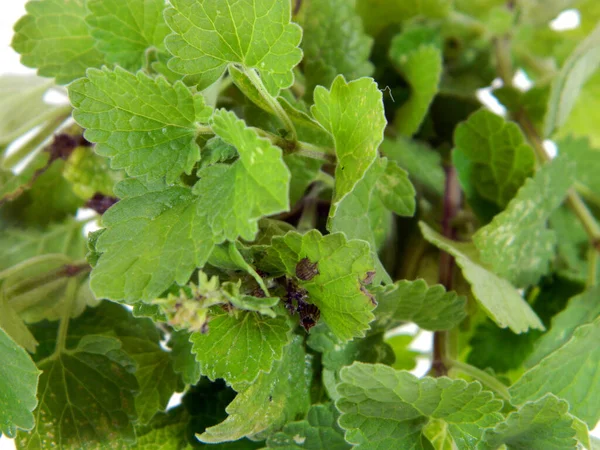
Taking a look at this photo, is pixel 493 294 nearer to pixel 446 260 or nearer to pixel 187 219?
pixel 446 260

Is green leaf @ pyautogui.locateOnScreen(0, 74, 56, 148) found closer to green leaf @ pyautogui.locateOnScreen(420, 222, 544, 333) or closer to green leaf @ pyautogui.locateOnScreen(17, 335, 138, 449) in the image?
green leaf @ pyautogui.locateOnScreen(17, 335, 138, 449)

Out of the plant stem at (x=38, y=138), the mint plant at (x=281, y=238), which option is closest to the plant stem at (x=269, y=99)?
the mint plant at (x=281, y=238)

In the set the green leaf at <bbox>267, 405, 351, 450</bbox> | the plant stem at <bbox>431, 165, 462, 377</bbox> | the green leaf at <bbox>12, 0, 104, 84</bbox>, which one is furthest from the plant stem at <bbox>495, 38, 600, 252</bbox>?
the green leaf at <bbox>12, 0, 104, 84</bbox>

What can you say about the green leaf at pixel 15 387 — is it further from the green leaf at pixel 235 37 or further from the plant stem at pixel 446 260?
the plant stem at pixel 446 260

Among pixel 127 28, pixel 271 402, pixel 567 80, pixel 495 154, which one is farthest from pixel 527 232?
pixel 127 28

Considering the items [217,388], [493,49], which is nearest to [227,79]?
[217,388]
